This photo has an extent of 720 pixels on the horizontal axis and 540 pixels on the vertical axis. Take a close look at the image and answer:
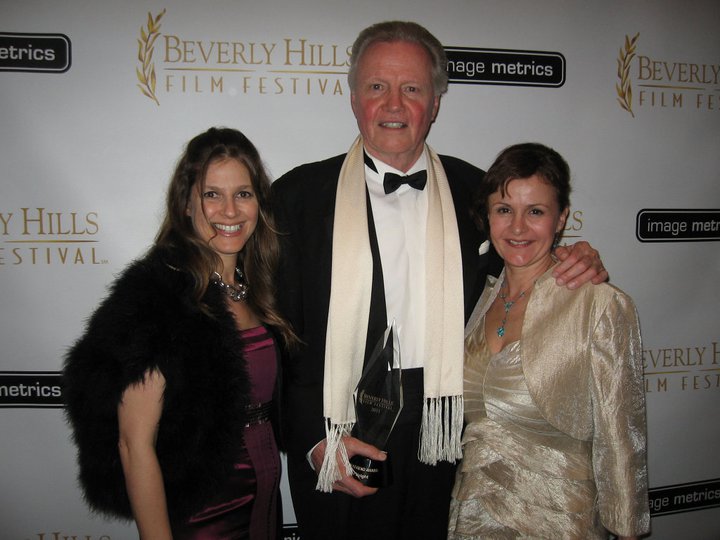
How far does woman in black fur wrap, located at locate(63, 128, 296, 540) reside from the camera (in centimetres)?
133

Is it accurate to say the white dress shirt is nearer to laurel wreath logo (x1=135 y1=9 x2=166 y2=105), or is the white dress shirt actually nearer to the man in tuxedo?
the man in tuxedo

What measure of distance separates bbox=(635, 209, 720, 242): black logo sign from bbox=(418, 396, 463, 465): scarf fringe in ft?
6.04

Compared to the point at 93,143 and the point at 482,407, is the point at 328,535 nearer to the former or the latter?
the point at 482,407

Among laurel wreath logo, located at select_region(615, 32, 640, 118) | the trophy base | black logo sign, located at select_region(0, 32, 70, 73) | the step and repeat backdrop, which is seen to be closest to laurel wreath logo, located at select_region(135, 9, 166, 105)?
the step and repeat backdrop

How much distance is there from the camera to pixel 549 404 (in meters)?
1.56

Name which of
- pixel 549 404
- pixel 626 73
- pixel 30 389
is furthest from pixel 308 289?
pixel 626 73

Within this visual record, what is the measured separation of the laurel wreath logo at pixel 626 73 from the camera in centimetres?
272

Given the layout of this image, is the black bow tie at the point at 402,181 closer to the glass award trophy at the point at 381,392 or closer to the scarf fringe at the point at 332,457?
the glass award trophy at the point at 381,392

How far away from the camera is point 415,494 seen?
196 cm

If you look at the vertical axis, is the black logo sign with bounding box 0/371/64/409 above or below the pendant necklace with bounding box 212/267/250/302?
below

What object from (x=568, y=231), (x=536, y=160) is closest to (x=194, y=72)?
(x=536, y=160)

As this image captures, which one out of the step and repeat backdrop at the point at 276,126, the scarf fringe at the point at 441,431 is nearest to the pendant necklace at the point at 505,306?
the scarf fringe at the point at 441,431

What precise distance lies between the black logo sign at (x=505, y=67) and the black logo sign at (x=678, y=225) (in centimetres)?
101

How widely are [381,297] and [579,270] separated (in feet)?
2.48
